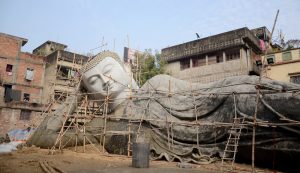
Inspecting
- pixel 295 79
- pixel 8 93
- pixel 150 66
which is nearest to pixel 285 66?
pixel 295 79

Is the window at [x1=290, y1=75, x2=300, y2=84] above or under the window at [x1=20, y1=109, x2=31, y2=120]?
above

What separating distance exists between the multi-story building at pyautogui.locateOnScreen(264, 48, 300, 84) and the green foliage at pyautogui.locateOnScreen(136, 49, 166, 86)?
28.7 feet

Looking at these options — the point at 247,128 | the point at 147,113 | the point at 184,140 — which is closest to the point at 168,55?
the point at 147,113

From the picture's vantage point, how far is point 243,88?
912 cm

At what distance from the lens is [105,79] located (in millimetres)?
13570

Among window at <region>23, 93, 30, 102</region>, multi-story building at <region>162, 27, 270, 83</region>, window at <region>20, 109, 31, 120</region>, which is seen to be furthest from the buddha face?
window at <region>23, 93, 30, 102</region>

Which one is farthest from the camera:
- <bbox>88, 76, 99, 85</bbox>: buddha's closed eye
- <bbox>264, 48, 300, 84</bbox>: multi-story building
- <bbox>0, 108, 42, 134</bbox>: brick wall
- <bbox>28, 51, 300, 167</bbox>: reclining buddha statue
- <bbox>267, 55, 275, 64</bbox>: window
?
<bbox>0, 108, 42, 134</bbox>: brick wall

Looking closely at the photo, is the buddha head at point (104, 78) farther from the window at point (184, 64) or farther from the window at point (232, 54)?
the window at point (232, 54)

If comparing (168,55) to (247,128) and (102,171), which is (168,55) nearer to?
(247,128)

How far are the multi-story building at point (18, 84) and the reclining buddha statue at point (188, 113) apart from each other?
12.9 m

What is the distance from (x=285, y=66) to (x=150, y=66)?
10.9 metres

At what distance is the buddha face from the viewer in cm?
1355

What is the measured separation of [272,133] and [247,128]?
754mm

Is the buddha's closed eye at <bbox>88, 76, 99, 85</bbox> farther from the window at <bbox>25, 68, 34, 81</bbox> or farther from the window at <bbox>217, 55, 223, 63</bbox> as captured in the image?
the window at <bbox>25, 68, 34, 81</bbox>
